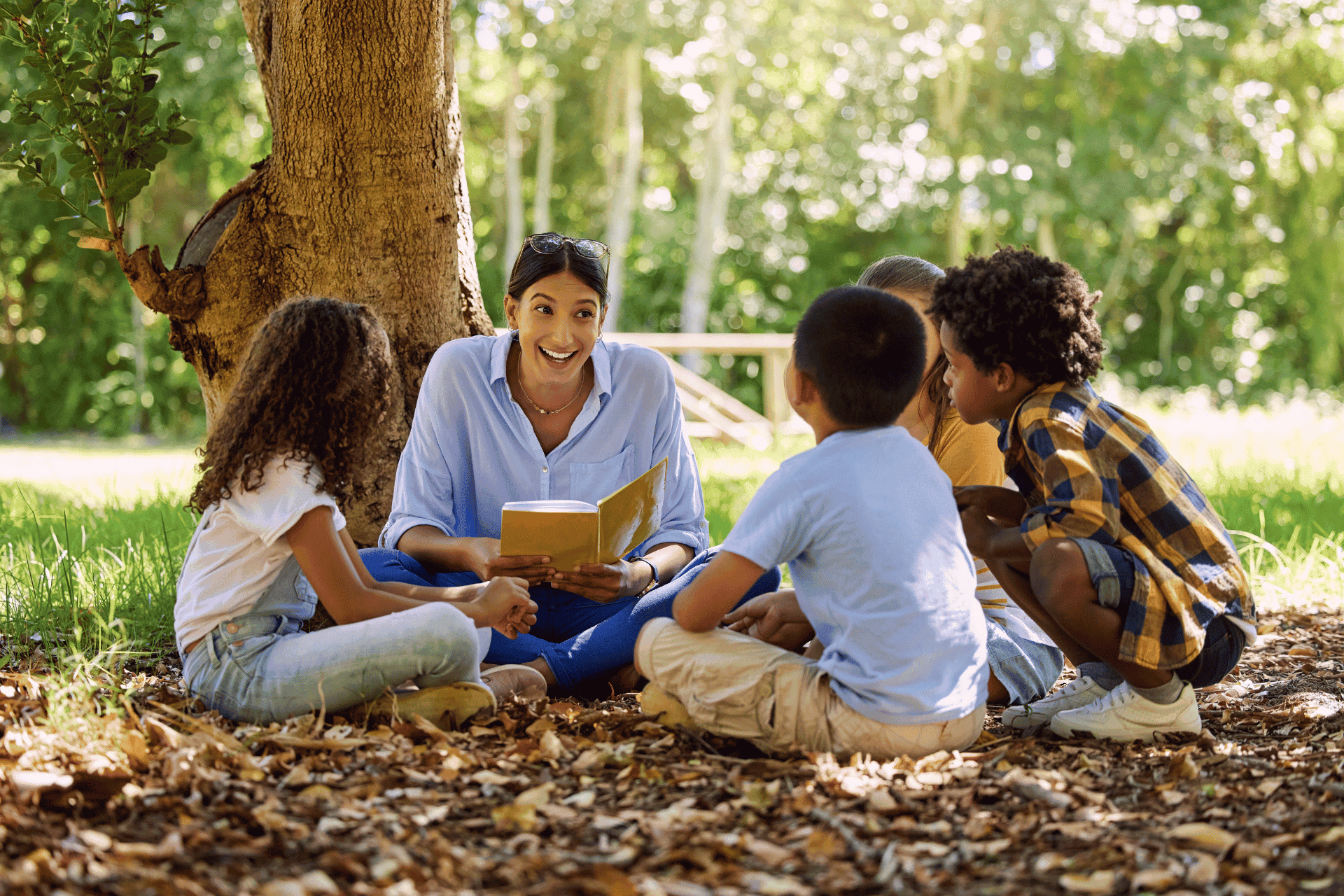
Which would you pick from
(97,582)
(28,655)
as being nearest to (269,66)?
(97,582)

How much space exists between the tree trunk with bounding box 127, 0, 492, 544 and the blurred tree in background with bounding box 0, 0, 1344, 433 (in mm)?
12029

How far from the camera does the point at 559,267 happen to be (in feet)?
11.1

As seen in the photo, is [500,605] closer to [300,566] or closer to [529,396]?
[300,566]

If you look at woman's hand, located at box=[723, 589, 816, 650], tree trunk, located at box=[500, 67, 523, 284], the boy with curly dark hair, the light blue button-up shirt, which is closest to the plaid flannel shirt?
the boy with curly dark hair

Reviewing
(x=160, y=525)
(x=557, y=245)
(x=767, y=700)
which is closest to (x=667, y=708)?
(x=767, y=700)

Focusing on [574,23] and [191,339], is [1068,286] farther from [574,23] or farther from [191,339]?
[574,23]

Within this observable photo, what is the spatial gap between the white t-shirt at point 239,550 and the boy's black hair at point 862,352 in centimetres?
122

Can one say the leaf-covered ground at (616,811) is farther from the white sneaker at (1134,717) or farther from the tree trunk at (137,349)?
the tree trunk at (137,349)

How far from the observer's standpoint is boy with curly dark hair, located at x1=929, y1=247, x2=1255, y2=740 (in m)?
2.65

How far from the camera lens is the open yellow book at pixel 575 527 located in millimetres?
2924

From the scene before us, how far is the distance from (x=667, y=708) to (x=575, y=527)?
0.55 meters

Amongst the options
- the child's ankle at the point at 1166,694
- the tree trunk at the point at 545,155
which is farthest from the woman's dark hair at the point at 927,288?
the tree trunk at the point at 545,155

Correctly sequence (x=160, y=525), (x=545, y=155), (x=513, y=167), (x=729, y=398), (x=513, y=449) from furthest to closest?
(x=545, y=155) < (x=513, y=167) < (x=729, y=398) < (x=160, y=525) < (x=513, y=449)

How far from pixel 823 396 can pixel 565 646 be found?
1292mm
